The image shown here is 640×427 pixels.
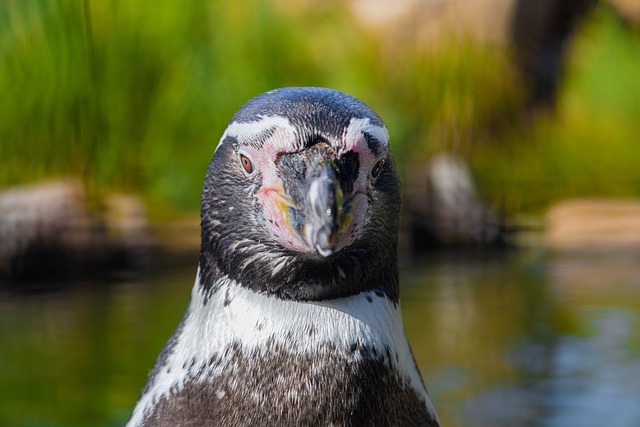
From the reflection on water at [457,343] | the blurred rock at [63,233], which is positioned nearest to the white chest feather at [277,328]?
the reflection on water at [457,343]

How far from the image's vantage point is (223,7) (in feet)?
14.5

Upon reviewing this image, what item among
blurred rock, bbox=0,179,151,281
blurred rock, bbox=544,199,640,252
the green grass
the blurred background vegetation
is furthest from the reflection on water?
the green grass

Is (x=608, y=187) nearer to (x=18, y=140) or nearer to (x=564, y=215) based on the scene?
(x=564, y=215)

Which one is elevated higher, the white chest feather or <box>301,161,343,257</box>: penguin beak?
<box>301,161,343,257</box>: penguin beak

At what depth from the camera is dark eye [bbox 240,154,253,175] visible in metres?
1.02

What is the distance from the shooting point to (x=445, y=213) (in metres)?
4.17

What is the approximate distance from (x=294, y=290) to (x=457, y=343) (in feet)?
6.53

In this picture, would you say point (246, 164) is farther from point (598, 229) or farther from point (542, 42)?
point (542, 42)

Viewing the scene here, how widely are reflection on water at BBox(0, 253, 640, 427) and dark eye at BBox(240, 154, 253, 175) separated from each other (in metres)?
1.39

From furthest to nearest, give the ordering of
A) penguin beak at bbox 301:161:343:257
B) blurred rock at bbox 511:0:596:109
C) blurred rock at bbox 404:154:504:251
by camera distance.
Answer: blurred rock at bbox 511:0:596:109
blurred rock at bbox 404:154:504:251
penguin beak at bbox 301:161:343:257

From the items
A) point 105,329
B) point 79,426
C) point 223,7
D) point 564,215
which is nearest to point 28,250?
point 105,329

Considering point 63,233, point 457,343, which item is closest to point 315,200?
point 457,343

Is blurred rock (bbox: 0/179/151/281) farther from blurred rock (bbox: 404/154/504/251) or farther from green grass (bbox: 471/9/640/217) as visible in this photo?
green grass (bbox: 471/9/640/217)

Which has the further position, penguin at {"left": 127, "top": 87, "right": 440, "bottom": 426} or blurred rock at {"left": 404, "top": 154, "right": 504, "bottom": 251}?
blurred rock at {"left": 404, "top": 154, "right": 504, "bottom": 251}
